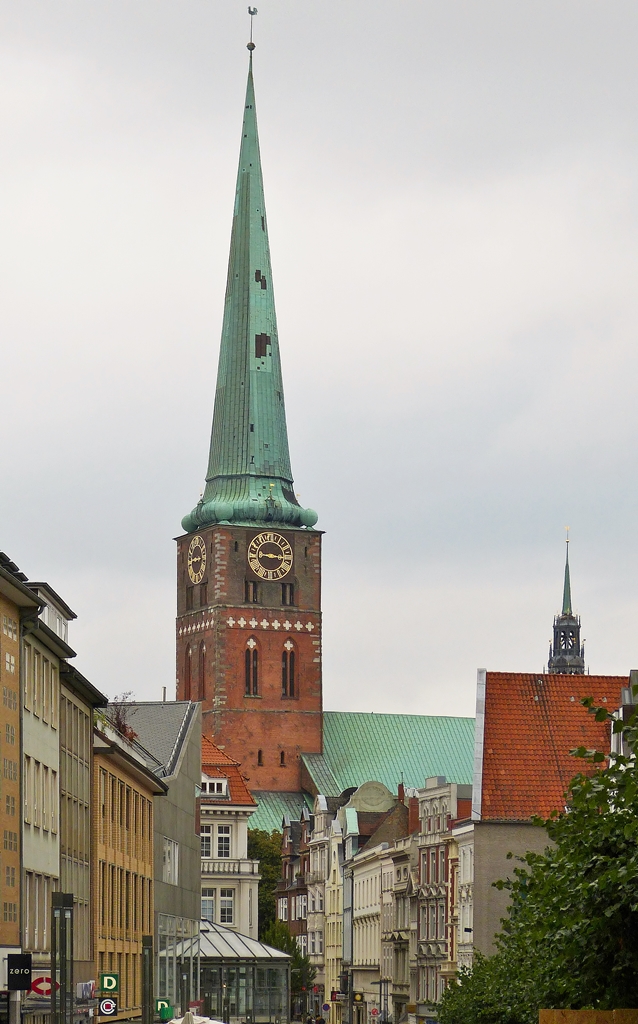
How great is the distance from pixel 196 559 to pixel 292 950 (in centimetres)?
4166

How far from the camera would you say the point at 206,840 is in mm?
120188

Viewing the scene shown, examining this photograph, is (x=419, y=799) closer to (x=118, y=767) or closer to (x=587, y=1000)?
(x=118, y=767)

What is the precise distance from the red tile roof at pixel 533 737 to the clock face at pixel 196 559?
84.9 metres

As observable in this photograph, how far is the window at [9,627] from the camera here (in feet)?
135

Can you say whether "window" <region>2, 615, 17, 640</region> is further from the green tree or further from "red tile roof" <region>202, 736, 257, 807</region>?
the green tree

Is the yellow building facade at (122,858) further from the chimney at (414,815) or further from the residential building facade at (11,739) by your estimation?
the chimney at (414,815)

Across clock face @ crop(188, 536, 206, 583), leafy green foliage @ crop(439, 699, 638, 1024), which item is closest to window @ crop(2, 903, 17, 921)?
leafy green foliage @ crop(439, 699, 638, 1024)

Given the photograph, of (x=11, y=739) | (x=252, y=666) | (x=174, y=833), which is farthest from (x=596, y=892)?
(x=252, y=666)

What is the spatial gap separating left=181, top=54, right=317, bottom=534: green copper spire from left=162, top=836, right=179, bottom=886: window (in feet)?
242

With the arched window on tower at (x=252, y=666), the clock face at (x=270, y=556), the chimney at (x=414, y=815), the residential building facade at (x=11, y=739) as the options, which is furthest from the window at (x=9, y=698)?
the clock face at (x=270, y=556)

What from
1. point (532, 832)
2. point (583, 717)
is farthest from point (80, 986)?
point (583, 717)

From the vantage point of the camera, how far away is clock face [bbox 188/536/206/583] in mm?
156375

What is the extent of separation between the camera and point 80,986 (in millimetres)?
48594

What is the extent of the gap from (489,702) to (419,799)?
27.3 m
